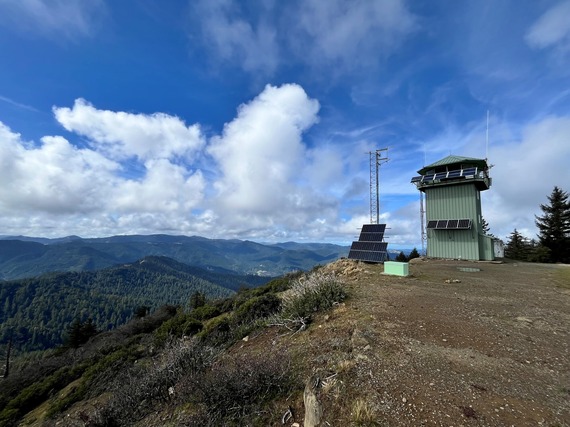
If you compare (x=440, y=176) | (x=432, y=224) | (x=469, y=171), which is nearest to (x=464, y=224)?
(x=432, y=224)

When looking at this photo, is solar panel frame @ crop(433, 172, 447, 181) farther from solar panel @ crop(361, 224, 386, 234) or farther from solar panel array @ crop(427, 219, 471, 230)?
solar panel @ crop(361, 224, 386, 234)

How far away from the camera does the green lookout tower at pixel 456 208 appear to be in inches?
860

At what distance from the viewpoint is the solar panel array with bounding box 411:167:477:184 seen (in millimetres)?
22172

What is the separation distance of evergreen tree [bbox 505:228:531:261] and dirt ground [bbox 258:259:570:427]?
105ft

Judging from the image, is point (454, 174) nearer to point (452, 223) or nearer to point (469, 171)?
point (469, 171)

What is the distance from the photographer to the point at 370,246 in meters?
17.7

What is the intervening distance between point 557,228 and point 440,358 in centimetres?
3720

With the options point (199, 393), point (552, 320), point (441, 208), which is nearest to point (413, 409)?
point (199, 393)

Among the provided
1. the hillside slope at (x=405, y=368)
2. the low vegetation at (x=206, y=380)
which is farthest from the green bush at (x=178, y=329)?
the hillside slope at (x=405, y=368)

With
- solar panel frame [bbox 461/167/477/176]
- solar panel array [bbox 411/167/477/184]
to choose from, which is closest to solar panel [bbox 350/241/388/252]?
solar panel array [bbox 411/167/477/184]

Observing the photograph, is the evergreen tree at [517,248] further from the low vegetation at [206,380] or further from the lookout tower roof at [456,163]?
the low vegetation at [206,380]

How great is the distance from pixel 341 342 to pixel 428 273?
1133cm

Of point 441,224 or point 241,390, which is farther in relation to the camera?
point 441,224

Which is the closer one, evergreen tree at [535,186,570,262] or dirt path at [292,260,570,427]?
dirt path at [292,260,570,427]
